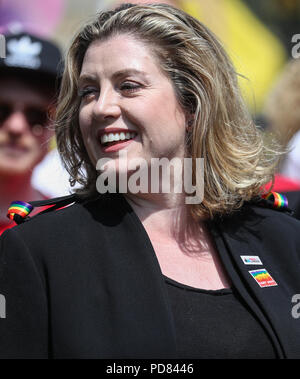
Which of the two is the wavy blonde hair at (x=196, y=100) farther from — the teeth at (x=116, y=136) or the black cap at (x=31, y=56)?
the black cap at (x=31, y=56)

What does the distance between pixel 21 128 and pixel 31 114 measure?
0.32 feet

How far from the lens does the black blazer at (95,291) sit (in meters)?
1.81

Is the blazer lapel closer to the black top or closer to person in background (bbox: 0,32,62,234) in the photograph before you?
the black top

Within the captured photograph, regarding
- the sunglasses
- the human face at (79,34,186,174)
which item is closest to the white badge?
the human face at (79,34,186,174)

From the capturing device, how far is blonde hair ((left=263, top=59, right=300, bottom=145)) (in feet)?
15.4

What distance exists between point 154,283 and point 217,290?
10.0 inches

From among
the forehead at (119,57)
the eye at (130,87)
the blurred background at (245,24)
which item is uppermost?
the blurred background at (245,24)

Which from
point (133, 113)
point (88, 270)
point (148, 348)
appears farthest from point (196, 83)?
point (148, 348)

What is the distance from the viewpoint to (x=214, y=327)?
1944mm

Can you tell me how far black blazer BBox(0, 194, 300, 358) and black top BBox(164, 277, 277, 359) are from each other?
4 centimetres

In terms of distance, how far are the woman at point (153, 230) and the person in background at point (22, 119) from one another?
0.70 m

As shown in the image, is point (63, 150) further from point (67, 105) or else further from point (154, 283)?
point (154, 283)

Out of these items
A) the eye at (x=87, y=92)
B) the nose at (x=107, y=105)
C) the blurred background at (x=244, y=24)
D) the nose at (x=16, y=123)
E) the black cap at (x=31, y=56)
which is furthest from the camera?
the blurred background at (x=244, y=24)

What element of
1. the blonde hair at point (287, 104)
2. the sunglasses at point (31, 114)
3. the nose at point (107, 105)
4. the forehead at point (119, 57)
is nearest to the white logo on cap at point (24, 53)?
the sunglasses at point (31, 114)
